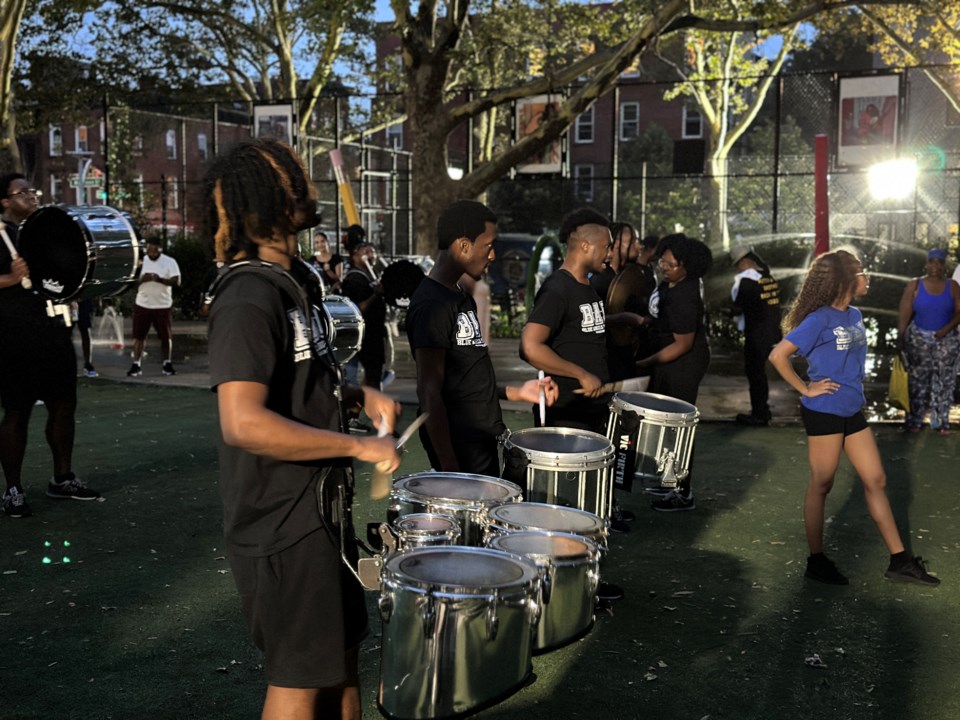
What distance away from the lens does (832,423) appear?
5.30m

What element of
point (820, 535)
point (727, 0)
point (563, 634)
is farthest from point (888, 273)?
point (563, 634)

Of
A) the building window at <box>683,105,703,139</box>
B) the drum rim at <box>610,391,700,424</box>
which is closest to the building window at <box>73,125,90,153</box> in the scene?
the building window at <box>683,105,703,139</box>

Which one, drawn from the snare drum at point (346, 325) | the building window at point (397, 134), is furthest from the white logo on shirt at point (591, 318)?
the building window at point (397, 134)

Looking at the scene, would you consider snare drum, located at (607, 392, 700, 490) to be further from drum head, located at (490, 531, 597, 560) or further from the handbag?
the handbag

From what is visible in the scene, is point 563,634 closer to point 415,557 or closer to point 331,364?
point 415,557

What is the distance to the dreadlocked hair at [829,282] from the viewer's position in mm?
5324

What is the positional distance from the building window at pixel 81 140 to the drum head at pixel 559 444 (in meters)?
59.1

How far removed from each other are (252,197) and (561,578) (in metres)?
1.48

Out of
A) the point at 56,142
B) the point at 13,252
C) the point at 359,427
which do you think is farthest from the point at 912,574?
the point at 56,142

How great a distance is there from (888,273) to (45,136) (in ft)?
173

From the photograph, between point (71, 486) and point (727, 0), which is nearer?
point (71, 486)

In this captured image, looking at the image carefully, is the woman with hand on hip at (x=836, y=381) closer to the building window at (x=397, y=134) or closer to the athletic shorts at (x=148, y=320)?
the athletic shorts at (x=148, y=320)

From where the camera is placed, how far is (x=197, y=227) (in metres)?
2.66

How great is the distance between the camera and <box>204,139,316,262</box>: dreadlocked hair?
2.52 metres
